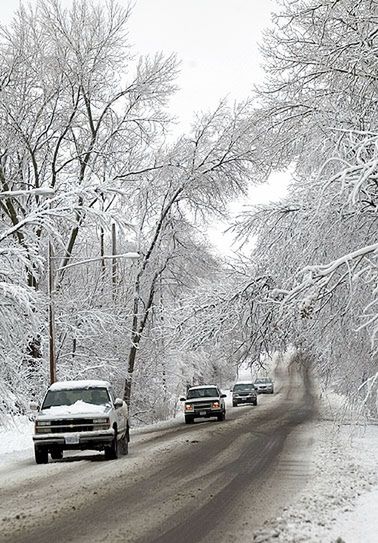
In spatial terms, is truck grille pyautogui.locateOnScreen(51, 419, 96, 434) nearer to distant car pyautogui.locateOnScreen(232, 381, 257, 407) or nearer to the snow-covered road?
the snow-covered road

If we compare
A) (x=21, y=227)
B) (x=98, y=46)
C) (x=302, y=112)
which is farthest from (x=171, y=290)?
(x=302, y=112)

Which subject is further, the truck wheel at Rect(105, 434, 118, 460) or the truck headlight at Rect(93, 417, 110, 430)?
the truck wheel at Rect(105, 434, 118, 460)

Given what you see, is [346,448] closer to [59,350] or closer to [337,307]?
[337,307]

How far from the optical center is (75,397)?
60.7 feet

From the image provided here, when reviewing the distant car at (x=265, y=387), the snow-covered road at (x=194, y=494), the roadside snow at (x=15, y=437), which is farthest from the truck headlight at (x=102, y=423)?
the distant car at (x=265, y=387)

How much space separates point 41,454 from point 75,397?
1667 millimetres

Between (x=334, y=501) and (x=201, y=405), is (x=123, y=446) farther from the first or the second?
(x=201, y=405)

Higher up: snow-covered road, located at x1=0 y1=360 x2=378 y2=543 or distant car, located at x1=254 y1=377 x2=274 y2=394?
distant car, located at x1=254 y1=377 x2=274 y2=394

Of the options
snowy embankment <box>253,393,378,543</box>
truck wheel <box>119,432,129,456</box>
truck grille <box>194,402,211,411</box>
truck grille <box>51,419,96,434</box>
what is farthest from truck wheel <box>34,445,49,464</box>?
truck grille <box>194,402,211,411</box>

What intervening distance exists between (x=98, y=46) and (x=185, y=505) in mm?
25801

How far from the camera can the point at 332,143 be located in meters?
15.8

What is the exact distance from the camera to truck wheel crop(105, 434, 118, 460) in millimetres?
17453

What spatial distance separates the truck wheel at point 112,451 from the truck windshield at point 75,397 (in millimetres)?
1156

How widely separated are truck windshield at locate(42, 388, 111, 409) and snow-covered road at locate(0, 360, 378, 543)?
51.3 inches
